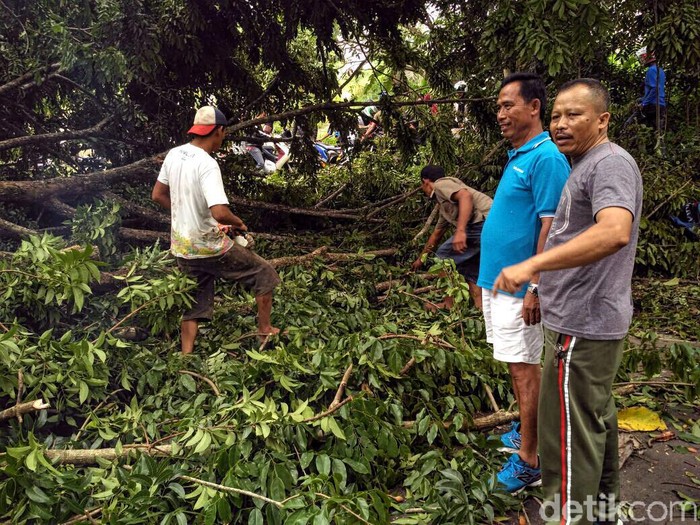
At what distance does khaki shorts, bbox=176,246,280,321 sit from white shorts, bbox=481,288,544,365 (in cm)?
190

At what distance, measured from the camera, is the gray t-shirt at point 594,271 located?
1909 mm

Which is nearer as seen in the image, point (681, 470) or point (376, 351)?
point (681, 470)

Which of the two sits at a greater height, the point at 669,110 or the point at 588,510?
the point at 669,110

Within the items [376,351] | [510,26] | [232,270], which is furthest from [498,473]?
[510,26]

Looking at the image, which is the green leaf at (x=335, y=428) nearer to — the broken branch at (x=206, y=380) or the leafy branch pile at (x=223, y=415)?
the leafy branch pile at (x=223, y=415)

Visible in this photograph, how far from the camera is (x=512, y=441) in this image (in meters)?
2.90

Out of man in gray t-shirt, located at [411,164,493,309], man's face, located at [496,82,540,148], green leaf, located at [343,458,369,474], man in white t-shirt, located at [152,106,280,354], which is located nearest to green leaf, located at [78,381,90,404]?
man in white t-shirt, located at [152,106,280,354]

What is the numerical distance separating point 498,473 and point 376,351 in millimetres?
924

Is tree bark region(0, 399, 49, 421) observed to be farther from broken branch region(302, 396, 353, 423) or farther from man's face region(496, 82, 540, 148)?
man's face region(496, 82, 540, 148)

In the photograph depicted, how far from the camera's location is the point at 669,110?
25.7ft

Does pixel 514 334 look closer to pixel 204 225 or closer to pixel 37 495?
pixel 37 495

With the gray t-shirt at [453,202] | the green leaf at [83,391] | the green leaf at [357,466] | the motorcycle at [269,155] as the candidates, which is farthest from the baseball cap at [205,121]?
the motorcycle at [269,155]

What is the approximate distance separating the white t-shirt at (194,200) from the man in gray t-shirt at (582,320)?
225 centimetres

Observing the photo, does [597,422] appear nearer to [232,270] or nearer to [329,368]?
[329,368]
